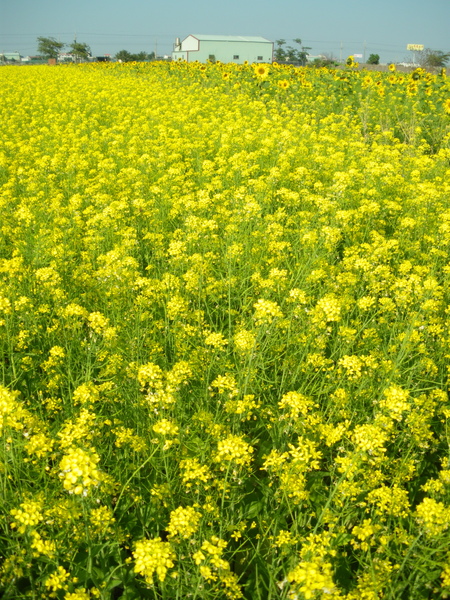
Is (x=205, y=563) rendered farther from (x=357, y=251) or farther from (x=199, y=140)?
(x=199, y=140)

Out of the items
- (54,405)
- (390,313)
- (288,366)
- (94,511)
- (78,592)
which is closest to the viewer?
(78,592)

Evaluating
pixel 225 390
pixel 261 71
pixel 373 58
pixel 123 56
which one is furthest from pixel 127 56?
pixel 225 390

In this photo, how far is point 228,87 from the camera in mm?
15125

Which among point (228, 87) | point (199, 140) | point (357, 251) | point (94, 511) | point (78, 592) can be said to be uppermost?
point (228, 87)

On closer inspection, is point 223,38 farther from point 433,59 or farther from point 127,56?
point 433,59

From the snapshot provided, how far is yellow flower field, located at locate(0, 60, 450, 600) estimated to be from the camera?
1834 millimetres

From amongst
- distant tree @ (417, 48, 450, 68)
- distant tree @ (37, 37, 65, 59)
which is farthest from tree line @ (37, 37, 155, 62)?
distant tree @ (417, 48, 450, 68)

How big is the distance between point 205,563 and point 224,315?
219 centimetres

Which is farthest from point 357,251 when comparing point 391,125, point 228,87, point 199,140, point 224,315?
point 228,87

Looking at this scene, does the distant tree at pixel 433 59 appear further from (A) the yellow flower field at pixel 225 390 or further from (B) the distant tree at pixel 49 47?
(B) the distant tree at pixel 49 47

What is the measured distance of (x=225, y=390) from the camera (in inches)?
104

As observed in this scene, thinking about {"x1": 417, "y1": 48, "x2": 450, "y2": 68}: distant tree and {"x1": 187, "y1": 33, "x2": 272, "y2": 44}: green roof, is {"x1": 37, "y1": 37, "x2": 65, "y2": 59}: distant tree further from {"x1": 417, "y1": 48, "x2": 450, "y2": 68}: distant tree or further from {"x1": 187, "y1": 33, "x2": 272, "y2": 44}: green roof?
{"x1": 417, "y1": 48, "x2": 450, "y2": 68}: distant tree

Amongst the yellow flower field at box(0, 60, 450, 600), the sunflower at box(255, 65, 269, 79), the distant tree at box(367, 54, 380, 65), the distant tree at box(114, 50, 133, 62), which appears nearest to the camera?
the yellow flower field at box(0, 60, 450, 600)

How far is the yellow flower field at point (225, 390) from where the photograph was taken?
1834 millimetres
